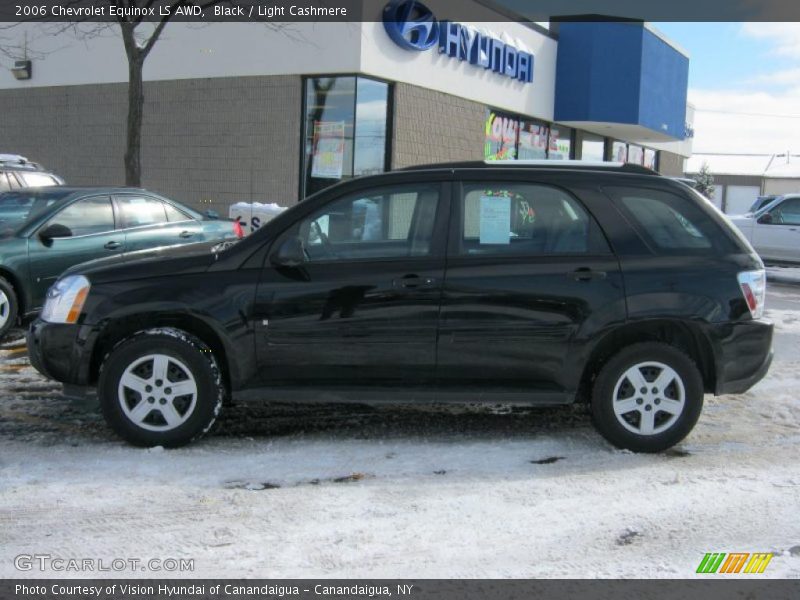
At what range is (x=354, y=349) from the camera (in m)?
4.88

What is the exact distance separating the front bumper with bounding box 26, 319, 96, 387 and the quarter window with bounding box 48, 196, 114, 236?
3.53 meters

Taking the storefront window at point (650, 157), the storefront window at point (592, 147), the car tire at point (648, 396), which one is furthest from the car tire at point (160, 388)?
the storefront window at point (650, 157)

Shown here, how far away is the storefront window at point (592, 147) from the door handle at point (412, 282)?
777 inches

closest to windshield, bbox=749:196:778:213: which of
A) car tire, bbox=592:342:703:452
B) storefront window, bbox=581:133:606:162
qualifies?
storefront window, bbox=581:133:606:162

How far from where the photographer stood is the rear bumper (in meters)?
4.91

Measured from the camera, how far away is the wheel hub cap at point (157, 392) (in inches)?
191

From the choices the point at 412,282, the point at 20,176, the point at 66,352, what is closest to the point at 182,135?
the point at 20,176

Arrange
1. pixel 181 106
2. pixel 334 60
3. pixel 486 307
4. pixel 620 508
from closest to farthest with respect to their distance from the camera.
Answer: pixel 620 508 → pixel 486 307 → pixel 334 60 → pixel 181 106

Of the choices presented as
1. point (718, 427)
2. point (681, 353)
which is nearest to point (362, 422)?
point (681, 353)

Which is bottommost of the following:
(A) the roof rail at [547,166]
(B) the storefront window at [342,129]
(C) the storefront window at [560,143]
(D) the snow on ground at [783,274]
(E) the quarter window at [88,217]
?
(D) the snow on ground at [783,274]

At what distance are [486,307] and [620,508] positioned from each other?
1.41m

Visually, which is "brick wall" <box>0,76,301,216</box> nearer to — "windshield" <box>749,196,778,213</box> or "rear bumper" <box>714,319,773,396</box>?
"windshield" <box>749,196,778,213</box>

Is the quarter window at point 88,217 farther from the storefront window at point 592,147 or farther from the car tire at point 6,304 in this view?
the storefront window at point 592,147
